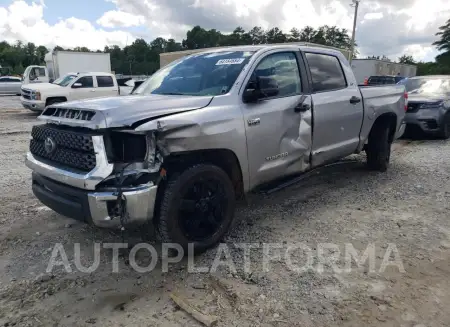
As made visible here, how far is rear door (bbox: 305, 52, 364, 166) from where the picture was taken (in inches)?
177

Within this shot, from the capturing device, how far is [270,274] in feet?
10.3

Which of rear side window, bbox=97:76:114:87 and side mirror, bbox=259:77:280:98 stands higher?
rear side window, bbox=97:76:114:87

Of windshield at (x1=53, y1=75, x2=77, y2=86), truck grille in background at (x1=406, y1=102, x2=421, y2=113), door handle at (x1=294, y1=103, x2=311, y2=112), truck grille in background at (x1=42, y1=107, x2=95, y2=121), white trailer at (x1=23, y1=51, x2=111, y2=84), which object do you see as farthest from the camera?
white trailer at (x1=23, y1=51, x2=111, y2=84)

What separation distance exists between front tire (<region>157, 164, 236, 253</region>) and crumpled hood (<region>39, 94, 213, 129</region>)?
1.79ft

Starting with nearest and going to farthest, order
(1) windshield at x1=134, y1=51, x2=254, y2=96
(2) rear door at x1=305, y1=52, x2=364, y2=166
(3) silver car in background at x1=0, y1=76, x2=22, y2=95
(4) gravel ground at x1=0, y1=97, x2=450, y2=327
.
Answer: (4) gravel ground at x1=0, y1=97, x2=450, y2=327
(1) windshield at x1=134, y1=51, x2=254, y2=96
(2) rear door at x1=305, y1=52, x2=364, y2=166
(3) silver car in background at x1=0, y1=76, x2=22, y2=95

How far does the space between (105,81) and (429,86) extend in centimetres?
1132

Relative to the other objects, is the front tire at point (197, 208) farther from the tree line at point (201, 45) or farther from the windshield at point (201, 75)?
the tree line at point (201, 45)

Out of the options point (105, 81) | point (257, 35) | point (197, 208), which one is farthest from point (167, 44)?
point (197, 208)

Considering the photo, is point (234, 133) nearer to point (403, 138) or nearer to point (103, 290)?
point (103, 290)

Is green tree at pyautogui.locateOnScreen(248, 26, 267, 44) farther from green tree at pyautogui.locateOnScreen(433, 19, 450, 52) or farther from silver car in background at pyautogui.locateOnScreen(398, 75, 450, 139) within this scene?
silver car in background at pyautogui.locateOnScreen(398, 75, 450, 139)

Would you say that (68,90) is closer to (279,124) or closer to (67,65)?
(279,124)

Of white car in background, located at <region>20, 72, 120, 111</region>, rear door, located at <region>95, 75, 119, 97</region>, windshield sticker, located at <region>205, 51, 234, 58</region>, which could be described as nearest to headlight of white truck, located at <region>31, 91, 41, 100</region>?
white car in background, located at <region>20, 72, 120, 111</region>

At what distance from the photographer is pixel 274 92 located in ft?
12.1

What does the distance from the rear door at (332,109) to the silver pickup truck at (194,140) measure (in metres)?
0.02
